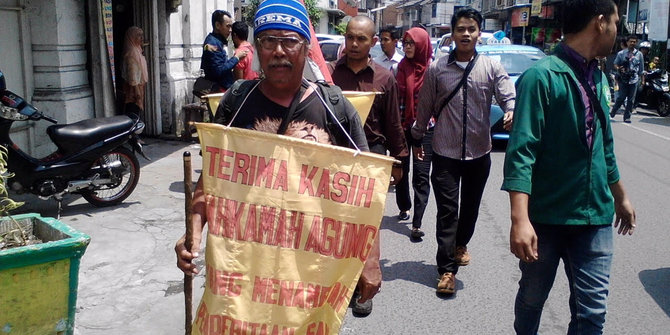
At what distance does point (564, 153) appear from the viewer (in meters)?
2.92

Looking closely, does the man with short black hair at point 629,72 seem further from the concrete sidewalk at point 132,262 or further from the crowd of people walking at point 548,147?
the crowd of people walking at point 548,147

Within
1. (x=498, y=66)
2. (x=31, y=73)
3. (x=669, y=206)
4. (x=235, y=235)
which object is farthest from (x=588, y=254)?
(x=31, y=73)

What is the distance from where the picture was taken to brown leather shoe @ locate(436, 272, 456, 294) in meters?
→ 4.55

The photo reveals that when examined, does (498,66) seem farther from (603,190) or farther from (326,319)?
(326,319)

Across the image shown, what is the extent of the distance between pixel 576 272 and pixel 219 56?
5784 millimetres

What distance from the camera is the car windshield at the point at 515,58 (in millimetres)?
11625

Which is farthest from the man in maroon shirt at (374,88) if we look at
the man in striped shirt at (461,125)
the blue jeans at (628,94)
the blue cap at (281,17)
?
the blue jeans at (628,94)

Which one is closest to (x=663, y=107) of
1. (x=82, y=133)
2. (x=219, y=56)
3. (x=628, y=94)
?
(x=628, y=94)

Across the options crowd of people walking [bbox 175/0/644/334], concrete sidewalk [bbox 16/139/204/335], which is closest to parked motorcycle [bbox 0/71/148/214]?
concrete sidewalk [bbox 16/139/204/335]

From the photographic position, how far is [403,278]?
493 centimetres

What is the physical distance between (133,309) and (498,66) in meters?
2.91

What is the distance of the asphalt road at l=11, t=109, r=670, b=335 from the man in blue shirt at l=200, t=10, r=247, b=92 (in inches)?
56.7

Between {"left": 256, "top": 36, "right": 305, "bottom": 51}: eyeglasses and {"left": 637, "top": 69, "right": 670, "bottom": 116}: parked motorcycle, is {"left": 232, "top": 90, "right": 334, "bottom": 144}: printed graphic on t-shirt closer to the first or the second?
{"left": 256, "top": 36, "right": 305, "bottom": 51}: eyeglasses

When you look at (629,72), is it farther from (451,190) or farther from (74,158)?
(74,158)
